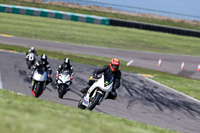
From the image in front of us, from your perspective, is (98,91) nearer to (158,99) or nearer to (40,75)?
(40,75)

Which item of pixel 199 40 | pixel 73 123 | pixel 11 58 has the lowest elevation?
pixel 199 40

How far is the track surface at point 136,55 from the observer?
87.6ft

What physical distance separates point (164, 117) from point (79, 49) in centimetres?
1919

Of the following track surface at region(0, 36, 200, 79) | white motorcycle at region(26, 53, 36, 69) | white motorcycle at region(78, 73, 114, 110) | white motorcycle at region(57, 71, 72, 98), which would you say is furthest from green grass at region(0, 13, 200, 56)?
white motorcycle at region(78, 73, 114, 110)

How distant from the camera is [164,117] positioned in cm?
1142

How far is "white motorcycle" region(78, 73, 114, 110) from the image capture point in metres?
9.28

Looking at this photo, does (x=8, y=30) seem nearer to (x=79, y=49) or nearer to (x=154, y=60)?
(x=79, y=49)

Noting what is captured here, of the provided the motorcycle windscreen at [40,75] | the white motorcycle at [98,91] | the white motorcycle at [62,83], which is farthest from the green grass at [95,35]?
the white motorcycle at [98,91]

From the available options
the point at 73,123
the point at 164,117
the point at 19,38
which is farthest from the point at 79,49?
the point at 73,123

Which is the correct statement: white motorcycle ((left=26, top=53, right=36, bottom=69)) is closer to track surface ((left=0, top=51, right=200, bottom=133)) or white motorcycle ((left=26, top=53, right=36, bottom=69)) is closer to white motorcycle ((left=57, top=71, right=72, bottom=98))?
track surface ((left=0, top=51, right=200, bottom=133))

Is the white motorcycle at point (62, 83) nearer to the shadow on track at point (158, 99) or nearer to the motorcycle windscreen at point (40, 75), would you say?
the motorcycle windscreen at point (40, 75)

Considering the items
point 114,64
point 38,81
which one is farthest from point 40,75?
point 114,64

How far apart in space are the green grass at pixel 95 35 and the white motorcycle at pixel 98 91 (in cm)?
2400

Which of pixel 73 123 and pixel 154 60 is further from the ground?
pixel 73 123
